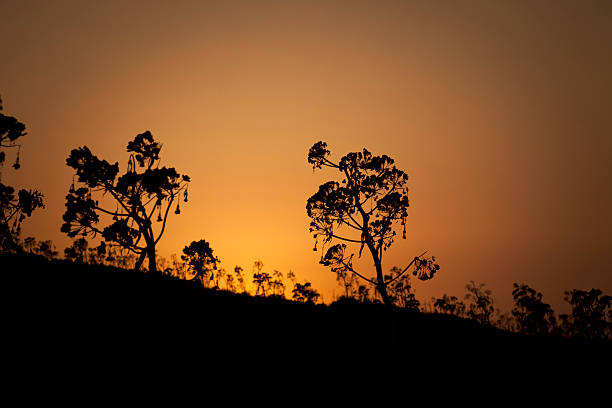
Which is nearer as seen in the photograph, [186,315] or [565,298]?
[186,315]

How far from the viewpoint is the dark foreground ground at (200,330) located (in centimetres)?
1345

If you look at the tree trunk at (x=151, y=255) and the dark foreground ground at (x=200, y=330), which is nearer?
the dark foreground ground at (x=200, y=330)

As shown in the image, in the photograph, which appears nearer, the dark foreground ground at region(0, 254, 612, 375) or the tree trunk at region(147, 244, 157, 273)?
the dark foreground ground at region(0, 254, 612, 375)

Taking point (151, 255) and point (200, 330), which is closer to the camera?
point (200, 330)

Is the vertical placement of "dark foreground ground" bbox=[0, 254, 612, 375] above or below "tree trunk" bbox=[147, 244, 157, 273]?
below

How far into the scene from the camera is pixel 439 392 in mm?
14859

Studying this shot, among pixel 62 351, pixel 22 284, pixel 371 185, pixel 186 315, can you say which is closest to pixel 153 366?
pixel 62 351

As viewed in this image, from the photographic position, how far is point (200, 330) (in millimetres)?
16312

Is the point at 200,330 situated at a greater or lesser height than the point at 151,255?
lesser

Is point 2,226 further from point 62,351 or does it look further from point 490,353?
point 490,353

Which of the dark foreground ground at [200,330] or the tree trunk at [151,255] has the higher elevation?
the tree trunk at [151,255]


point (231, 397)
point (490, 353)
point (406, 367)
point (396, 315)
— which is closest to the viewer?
point (231, 397)

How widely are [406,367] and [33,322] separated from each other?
14.7 metres

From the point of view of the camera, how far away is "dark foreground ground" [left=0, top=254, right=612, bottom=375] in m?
13.5
